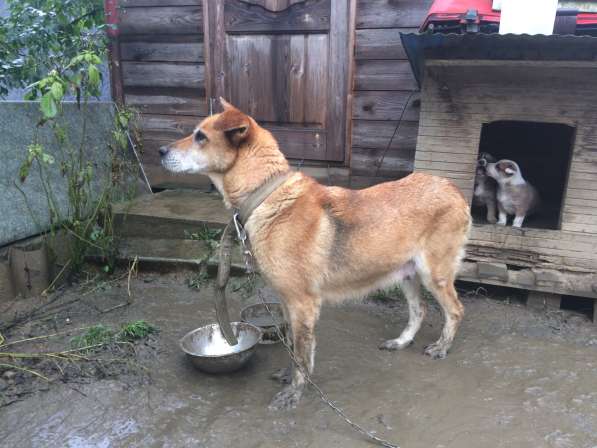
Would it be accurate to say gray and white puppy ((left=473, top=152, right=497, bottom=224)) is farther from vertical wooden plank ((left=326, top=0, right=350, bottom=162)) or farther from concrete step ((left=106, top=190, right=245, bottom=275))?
concrete step ((left=106, top=190, right=245, bottom=275))

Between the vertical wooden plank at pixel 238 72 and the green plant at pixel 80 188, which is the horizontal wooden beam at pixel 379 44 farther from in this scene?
the green plant at pixel 80 188

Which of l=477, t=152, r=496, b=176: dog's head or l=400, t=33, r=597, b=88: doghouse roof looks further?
l=477, t=152, r=496, b=176: dog's head

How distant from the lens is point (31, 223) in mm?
4406

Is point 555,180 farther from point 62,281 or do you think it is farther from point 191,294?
point 62,281

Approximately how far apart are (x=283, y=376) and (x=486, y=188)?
2.78m

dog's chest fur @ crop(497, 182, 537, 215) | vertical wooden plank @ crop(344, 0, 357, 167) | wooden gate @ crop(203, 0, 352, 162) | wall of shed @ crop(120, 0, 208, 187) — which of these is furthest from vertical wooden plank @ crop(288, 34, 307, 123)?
dog's chest fur @ crop(497, 182, 537, 215)

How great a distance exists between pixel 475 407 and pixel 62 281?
390 cm

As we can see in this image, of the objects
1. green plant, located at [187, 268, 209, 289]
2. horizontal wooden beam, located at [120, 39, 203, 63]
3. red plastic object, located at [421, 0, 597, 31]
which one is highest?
red plastic object, located at [421, 0, 597, 31]

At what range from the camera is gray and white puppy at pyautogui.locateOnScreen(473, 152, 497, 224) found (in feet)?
14.7

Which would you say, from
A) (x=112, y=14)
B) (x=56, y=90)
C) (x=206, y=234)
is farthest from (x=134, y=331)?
(x=112, y=14)

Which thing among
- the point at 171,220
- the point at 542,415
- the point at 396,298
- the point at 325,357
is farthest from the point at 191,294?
the point at 542,415

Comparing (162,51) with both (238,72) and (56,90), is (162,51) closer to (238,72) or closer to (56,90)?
(238,72)

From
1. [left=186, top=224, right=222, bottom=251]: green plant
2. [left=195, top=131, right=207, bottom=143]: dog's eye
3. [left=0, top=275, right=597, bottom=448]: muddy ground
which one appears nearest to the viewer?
[left=0, top=275, right=597, bottom=448]: muddy ground

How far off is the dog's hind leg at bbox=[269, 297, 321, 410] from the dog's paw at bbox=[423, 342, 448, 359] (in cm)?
102
